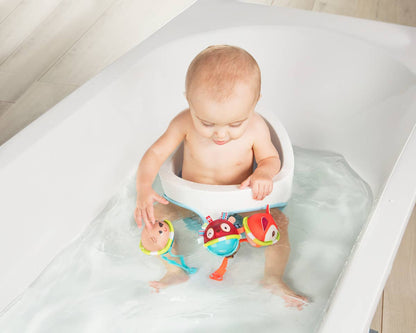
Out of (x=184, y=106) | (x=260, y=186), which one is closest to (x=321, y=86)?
(x=184, y=106)

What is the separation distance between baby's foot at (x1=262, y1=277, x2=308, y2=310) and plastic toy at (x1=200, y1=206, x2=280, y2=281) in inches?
3.3

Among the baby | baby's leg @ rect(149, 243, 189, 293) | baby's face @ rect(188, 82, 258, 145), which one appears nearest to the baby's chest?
the baby

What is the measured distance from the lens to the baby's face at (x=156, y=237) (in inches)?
40.1

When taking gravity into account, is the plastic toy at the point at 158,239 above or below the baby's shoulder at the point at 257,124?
below

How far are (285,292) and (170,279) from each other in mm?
235

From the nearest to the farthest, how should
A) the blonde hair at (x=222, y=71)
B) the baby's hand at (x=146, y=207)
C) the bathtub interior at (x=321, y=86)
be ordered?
the blonde hair at (x=222, y=71)
the baby's hand at (x=146, y=207)
the bathtub interior at (x=321, y=86)

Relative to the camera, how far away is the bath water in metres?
1.00

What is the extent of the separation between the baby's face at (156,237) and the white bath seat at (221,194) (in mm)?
80

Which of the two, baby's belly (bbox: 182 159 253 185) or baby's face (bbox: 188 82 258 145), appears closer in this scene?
baby's face (bbox: 188 82 258 145)

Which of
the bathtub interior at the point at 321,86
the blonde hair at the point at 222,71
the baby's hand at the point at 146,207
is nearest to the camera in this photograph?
the blonde hair at the point at 222,71

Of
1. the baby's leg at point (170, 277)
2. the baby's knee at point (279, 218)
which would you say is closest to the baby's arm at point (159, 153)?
the baby's leg at point (170, 277)

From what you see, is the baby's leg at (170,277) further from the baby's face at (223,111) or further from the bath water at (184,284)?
the baby's face at (223,111)

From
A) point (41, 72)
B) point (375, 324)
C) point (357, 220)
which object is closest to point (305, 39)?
point (357, 220)

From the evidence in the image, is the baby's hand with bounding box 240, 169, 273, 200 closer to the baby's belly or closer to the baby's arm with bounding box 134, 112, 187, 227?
the baby's belly
